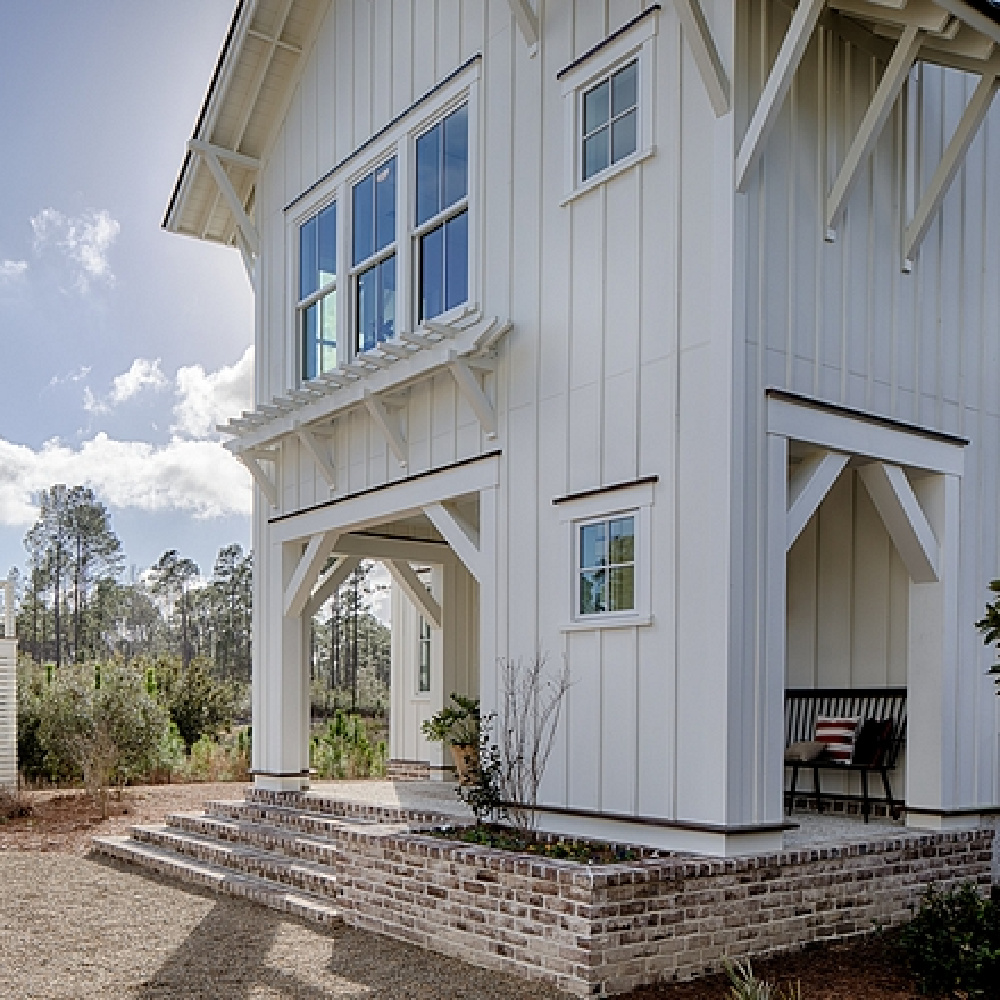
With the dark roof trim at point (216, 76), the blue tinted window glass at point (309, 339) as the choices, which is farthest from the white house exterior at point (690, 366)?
the dark roof trim at point (216, 76)

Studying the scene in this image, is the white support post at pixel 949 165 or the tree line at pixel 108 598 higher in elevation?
the white support post at pixel 949 165

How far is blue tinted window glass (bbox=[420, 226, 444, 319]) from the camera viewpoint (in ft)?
31.3

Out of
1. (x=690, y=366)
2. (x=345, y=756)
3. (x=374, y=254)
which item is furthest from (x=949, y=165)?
(x=345, y=756)

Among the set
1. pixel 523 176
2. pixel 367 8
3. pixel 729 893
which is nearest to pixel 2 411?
pixel 367 8

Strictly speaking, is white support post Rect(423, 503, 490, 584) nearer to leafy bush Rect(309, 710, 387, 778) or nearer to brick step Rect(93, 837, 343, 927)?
brick step Rect(93, 837, 343, 927)

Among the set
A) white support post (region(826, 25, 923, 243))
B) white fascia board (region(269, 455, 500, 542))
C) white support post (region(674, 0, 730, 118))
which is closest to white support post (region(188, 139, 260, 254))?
white fascia board (region(269, 455, 500, 542))

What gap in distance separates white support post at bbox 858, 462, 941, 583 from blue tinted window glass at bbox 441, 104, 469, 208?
12.3 feet

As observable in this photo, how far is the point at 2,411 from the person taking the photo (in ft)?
138

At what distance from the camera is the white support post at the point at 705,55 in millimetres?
6910

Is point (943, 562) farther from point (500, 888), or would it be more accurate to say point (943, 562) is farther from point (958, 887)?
point (500, 888)

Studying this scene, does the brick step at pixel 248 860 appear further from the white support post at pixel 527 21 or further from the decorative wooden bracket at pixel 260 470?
the white support post at pixel 527 21

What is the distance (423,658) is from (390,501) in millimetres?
5240

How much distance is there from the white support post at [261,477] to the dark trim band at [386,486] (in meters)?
0.19

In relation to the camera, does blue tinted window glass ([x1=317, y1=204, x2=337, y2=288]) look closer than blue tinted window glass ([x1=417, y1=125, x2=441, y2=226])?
No
